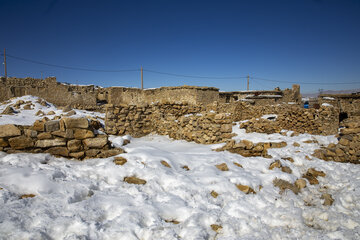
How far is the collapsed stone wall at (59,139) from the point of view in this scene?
147 inches

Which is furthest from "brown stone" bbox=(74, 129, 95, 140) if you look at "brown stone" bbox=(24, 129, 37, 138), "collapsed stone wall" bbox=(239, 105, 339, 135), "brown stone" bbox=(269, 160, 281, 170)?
"collapsed stone wall" bbox=(239, 105, 339, 135)

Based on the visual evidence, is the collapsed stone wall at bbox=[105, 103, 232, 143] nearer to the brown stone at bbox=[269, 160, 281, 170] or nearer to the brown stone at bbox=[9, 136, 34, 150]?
the brown stone at bbox=[269, 160, 281, 170]

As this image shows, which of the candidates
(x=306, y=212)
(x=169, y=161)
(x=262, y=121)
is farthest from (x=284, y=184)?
(x=262, y=121)

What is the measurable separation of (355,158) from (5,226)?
728 cm

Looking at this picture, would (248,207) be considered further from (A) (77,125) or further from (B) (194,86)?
(B) (194,86)

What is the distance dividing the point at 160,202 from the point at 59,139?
2579 millimetres

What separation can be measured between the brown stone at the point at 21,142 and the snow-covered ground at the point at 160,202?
25cm

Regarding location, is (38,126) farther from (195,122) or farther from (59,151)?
(195,122)

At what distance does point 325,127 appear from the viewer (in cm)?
848

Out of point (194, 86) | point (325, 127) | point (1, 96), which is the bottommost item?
point (325, 127)

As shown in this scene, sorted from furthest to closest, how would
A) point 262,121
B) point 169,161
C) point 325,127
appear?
1. point 262,121
2. point 325,127
3. point 169,161

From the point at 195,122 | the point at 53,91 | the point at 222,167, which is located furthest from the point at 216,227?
the point at 53,91

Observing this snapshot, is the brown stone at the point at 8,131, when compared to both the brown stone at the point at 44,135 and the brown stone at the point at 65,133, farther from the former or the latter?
the brown stone at the point at 65,133

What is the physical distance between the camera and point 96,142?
424 centimetres
